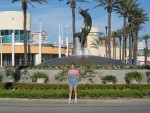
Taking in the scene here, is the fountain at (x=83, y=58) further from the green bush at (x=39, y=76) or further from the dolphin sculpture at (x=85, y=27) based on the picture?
the green bush at (x=39, y=76)

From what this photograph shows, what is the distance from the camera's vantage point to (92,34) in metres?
132

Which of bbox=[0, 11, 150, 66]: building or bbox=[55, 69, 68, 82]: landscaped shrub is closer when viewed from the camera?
bbox=[55, 69, 68, 82]: landscaped shrub

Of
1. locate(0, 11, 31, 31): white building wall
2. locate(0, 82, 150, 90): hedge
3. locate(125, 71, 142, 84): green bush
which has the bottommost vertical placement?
locate(0, 82, 150, 90): hedge

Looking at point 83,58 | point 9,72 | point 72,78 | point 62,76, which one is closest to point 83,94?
point 72,78

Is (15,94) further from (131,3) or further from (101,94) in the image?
(131,3)

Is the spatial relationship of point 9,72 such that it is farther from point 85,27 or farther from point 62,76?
point 85,27

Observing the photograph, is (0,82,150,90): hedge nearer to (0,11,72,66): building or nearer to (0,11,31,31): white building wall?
(0,11,72,66): building

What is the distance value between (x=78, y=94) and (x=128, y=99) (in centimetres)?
246

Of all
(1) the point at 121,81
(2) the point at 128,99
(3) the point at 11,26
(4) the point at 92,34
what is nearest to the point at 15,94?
(2) the point at 128,99

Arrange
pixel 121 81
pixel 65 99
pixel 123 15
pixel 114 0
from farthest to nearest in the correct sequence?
pixel 123 15 < pixel 114 0 < pixel 121 81 < pixel 65 99

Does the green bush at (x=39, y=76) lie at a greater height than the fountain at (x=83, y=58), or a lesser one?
lesser

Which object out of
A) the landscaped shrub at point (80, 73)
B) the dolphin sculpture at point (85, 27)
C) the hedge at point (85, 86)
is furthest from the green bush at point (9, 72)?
the dolphin sculpture at point (85, 27)

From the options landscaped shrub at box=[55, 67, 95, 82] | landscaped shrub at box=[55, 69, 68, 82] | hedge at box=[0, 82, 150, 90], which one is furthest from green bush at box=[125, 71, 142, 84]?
hedge at box=[0, 82, 150, 90]

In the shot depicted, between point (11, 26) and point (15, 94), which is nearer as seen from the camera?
point (15, 94)
